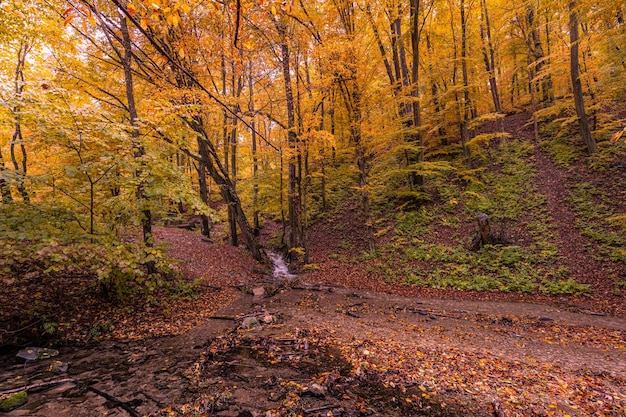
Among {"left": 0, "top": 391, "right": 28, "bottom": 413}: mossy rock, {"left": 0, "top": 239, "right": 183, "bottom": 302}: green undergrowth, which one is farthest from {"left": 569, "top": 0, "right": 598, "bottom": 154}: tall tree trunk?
{"left": 0, "top": 391, "right": 28, "bottom": 413}: mossy rock

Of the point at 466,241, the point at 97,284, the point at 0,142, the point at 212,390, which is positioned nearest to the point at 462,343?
the point at 212,390

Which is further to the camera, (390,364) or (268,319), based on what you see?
(268,319)

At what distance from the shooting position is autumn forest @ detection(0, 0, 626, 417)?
499 cm

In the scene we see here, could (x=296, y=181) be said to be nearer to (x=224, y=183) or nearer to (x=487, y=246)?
(x=224, y=183)

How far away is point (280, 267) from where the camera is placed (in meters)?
13.7

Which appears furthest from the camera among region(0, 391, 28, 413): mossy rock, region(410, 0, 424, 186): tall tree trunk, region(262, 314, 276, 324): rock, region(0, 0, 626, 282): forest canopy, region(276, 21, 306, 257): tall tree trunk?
region(410, 0, 424, 186): tall tree trunk

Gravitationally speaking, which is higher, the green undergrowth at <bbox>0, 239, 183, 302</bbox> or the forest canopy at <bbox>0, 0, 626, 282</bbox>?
the forest canopy at <bbox>0, 0, 626, 282</bbox>

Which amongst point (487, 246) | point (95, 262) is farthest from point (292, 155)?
point (487, 246)

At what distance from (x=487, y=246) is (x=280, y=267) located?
8869 millimetres

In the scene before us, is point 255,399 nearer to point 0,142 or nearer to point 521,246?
point 521,246

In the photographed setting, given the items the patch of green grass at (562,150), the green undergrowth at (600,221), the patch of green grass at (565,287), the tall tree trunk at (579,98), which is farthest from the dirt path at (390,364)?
the tall tree trunk at (579,98)

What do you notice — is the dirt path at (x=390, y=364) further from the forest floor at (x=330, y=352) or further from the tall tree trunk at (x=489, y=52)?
the tall tree trunk at (x=489, y=52)

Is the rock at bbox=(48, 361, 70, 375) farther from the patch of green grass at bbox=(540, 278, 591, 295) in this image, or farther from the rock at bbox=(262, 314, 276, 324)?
the patch of green grass at bbox=(540, 278, 591, 295)

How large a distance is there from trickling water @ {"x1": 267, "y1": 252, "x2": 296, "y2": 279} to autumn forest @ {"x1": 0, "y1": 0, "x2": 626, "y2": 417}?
27 centimetres
